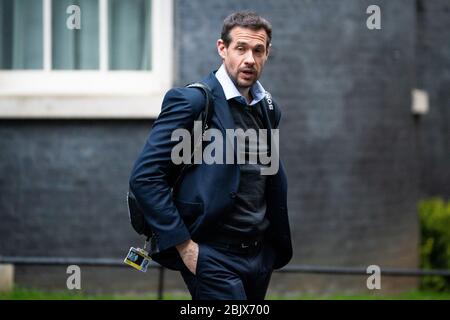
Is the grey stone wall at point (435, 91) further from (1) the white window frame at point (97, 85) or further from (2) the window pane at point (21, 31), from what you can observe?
(2) the window pane at point (21, 31)

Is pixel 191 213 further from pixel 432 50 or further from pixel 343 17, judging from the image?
pixel 432 50

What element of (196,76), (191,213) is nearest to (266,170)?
(191,213)

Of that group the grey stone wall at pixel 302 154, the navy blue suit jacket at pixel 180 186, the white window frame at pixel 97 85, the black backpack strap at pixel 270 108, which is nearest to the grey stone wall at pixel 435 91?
the grey stone wall at pixel 302 154

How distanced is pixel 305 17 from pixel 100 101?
7.63 ft

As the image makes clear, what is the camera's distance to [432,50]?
12.1 meters

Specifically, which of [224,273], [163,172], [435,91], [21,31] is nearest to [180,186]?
[163,172]

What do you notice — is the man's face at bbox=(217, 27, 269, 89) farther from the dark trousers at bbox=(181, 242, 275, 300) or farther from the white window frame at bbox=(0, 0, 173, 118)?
the white window frame at bbox=(0, 0, 173, 118)

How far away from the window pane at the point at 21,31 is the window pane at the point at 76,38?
0.17m

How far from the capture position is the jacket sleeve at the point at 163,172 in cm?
462

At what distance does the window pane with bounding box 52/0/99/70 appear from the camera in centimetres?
920

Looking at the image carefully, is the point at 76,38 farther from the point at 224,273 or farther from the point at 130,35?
the point at 224,273
